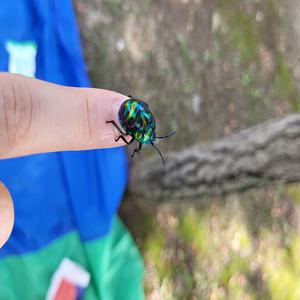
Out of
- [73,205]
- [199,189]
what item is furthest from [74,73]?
[199,189]

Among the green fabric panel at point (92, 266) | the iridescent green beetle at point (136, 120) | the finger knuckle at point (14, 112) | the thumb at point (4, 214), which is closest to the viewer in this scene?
the finger knuckle at point (14, 112)

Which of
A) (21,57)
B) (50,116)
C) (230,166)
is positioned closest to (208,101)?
(230,166)

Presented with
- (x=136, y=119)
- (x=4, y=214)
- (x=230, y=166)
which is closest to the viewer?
(x=136, y=119)

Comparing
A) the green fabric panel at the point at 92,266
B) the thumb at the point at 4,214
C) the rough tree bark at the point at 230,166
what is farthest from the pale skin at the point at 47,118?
the rough tree bark at the point at 230,166

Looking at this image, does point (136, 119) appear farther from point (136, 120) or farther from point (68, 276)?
point (68, 276)

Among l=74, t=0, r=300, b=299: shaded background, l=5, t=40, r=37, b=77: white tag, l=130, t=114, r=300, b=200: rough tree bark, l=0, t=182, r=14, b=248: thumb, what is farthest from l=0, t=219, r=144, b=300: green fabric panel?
l=5, t=40, r=37, b=77: white tag

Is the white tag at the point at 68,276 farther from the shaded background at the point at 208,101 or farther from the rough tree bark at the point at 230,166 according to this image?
the rough tree bark at the point at 230,166

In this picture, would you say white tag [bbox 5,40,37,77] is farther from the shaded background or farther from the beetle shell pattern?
the beetle shell pattern
